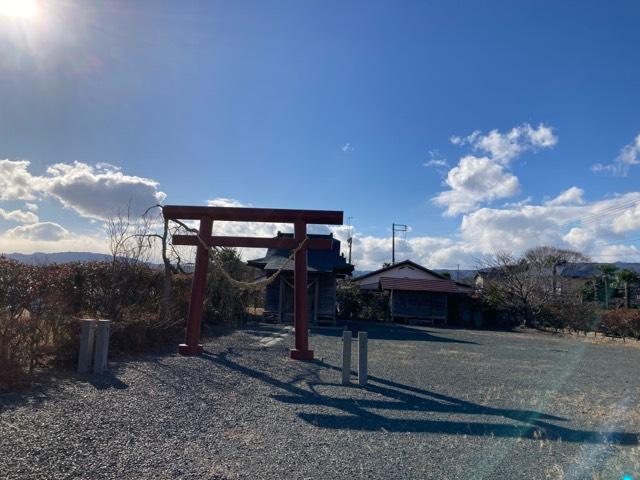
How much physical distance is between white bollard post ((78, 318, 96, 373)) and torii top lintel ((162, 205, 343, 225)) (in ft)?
10.1

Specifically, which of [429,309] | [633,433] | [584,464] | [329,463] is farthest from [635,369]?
[429,309]

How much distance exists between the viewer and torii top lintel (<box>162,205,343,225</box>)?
8.85 m

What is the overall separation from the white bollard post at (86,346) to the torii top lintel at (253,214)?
10.1ft

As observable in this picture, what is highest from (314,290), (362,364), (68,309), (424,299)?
(314,290)

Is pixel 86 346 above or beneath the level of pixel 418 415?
above

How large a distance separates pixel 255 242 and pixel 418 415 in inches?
193

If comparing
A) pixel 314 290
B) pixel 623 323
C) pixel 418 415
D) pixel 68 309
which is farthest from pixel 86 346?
pixel 623 323

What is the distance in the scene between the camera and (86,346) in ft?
21.3

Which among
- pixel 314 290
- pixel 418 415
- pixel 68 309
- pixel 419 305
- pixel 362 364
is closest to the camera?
pixel 418 415

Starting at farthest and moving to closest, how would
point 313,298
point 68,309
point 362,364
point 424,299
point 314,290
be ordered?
point 424,299 → point 313,298 → point 314,290 → point 68,309 → point 362,364

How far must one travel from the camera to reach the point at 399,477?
3453 millimetres

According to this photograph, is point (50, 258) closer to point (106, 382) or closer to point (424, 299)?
point (106, 382)

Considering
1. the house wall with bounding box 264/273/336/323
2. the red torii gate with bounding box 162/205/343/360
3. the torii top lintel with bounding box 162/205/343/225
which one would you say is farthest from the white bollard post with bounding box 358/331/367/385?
the house wall with bounding box 264/273/336/323

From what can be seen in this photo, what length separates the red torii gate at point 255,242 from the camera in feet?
28.5
